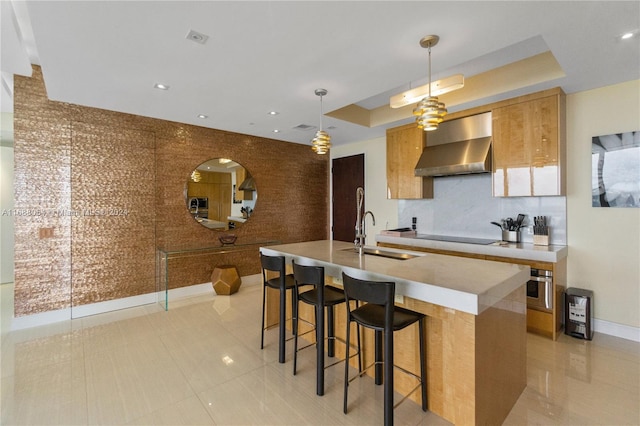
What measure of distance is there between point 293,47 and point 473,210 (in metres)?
3.45

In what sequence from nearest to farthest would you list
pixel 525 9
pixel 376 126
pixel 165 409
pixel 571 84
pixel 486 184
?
pixel 525 9, pixel 165 409, pixel 571 84, pixel 486 184, pixel 376 126

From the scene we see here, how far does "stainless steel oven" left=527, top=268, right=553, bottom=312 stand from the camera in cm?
318

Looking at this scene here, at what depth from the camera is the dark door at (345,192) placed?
609cm

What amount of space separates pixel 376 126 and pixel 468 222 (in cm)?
215

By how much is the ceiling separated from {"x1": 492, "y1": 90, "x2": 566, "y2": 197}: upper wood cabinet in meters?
0.24

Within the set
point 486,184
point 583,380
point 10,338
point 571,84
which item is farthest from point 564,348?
point 10,338

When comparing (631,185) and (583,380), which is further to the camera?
(631,185)

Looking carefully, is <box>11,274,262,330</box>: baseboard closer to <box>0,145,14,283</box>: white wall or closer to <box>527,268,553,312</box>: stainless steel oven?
<box>0,145,14,283</box>: white wall

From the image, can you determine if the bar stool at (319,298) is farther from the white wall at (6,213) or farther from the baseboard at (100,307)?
the white wall at (6,213)

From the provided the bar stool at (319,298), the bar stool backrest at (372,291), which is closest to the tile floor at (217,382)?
the bar stool at (319,298)

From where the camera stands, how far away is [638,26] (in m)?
2.13

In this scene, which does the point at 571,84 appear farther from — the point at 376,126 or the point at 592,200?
the point at 376,126

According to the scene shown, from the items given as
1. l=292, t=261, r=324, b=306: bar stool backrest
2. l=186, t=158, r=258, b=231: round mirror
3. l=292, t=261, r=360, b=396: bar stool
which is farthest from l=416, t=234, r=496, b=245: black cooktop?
l=186, t=158, r=258, b=231: round mirror

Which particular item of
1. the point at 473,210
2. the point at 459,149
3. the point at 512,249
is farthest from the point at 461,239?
the point at 459,149
